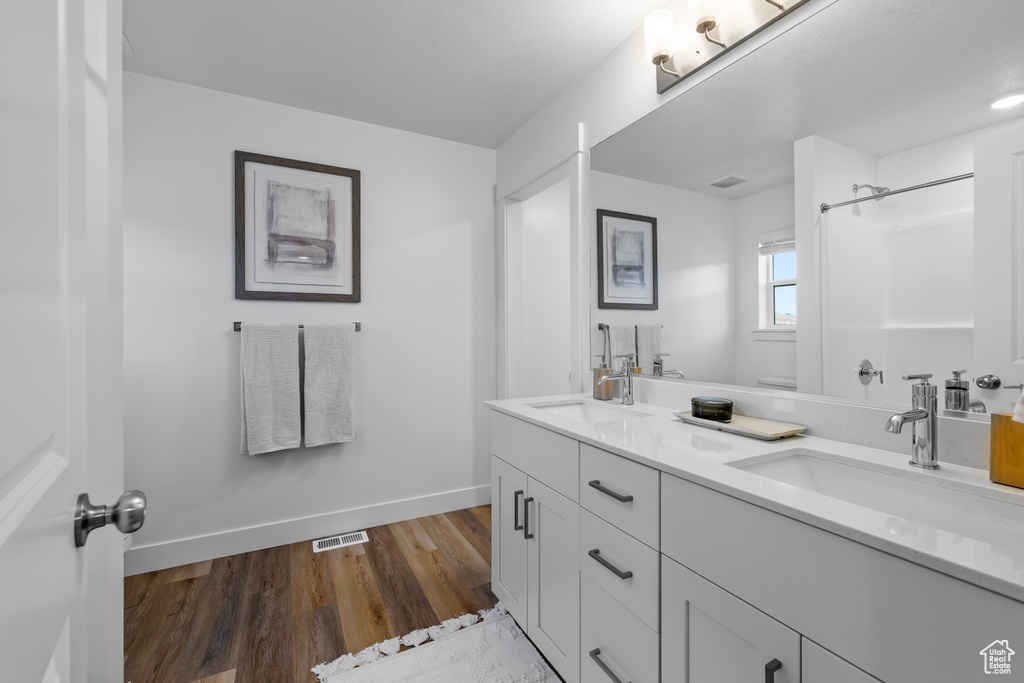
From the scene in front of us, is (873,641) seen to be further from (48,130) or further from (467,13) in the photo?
(467,13)

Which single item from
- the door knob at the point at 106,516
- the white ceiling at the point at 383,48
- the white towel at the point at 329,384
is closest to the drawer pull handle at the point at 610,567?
the door knob at the point at 106,516

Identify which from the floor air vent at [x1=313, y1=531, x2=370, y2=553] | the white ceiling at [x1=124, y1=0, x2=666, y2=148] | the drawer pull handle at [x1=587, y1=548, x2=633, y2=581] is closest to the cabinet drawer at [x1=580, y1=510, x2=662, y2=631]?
the drawer pull handle at [x1=587, y1=548, x2=633, y2=581]

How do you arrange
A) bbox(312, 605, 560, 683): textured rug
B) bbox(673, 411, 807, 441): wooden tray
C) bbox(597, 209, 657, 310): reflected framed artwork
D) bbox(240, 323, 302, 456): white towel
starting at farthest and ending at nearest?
bbox(240, 323, 302, 456): white towel, bbox(597, 209, 657, 310): reflected framed artwork, bbox(312, 605, 560, 683): textured rug, bbox(673, 411, 807, 441): wooden tray

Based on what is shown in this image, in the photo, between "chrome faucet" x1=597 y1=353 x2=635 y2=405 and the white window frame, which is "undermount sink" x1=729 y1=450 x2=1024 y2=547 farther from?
"chrome faucet" x1=597 y1=353 x2=635 y2=405

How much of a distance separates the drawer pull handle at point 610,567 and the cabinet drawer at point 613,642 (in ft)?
0.27

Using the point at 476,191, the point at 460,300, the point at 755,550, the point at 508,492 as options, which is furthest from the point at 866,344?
the point at 476,191

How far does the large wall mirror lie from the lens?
941mm

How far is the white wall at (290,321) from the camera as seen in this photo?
7.09 ft

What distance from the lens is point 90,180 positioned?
94 cm

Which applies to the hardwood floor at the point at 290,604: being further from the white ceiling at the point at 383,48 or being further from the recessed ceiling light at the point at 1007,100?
the white ceiling at the point at 383,48

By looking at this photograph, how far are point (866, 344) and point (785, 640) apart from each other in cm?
79

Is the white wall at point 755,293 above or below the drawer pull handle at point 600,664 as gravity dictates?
above

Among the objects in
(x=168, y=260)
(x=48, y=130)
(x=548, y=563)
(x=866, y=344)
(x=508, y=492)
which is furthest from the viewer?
(x=168, y=260)

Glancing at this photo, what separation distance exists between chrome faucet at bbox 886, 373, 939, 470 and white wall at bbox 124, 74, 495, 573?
2.29 meters
